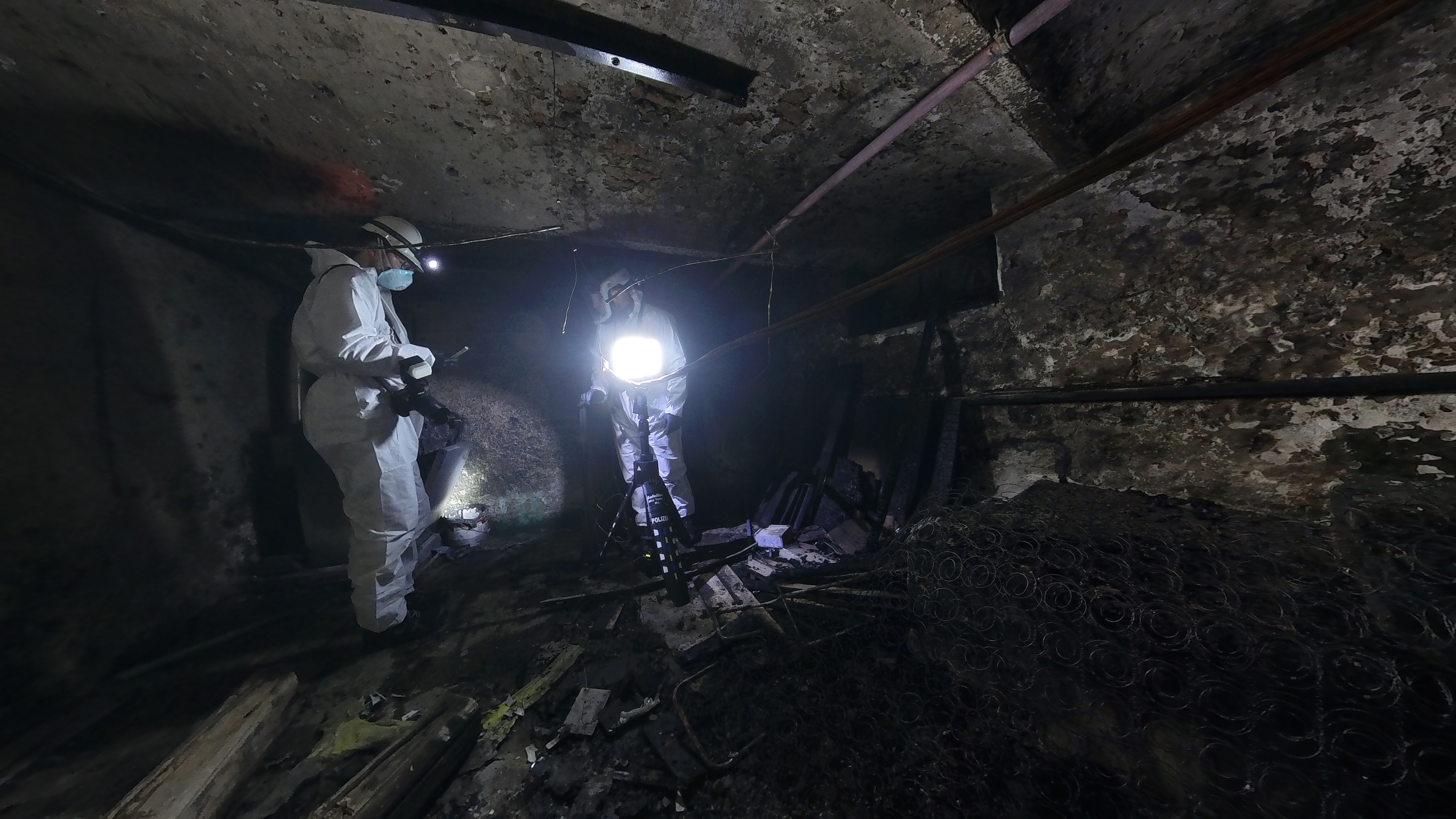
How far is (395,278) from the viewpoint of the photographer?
2949 mm

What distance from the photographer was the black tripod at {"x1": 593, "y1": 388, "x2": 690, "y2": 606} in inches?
112

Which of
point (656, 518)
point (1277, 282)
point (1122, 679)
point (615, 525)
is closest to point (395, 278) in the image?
point (615, 525)

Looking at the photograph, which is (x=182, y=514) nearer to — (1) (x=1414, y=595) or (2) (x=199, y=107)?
(2) (x=199, y=107)

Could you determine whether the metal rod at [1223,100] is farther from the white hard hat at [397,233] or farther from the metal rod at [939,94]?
the white hard hat at [397,233]

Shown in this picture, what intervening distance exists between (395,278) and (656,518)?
2859 mm

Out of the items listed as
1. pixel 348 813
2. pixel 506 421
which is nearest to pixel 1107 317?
pixel 348 813

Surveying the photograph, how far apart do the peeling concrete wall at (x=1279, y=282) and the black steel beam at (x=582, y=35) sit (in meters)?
2.14

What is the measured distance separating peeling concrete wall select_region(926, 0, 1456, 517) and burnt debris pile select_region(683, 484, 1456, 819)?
13.1 inches

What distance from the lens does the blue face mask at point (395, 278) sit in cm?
288

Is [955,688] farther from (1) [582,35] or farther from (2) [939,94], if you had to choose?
(1) [582,35]

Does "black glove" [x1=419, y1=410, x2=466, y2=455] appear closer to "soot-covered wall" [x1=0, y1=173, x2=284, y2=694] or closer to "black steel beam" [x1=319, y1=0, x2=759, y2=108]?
"soot-covered wall" [x1=0, y1=173, x2=284, y2=694]

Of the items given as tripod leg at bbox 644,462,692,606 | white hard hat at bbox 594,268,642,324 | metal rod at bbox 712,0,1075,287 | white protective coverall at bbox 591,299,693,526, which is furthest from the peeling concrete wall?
white hard hat at bbox 594,268,642,324

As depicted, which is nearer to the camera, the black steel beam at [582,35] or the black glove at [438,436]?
the black steel beam at [582,35]

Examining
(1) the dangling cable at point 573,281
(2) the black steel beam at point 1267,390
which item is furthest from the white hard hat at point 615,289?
(2) the black steel beam at point 1267,390
